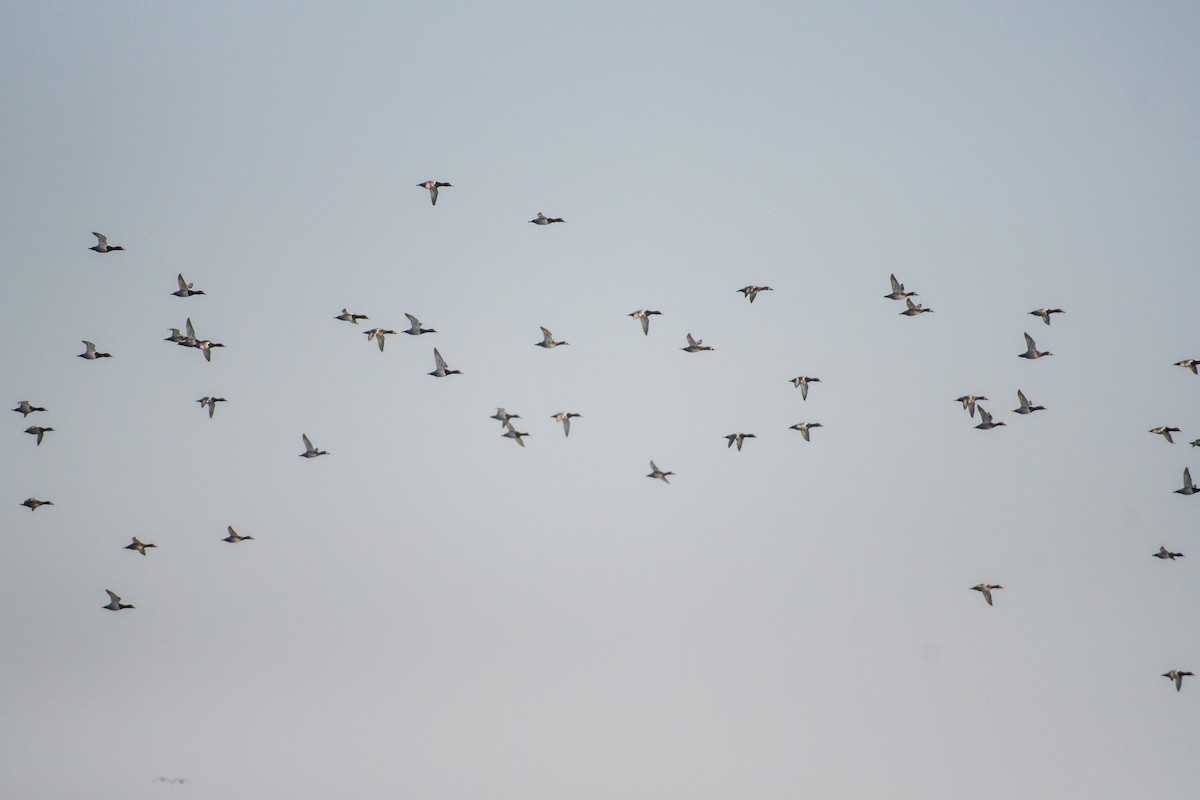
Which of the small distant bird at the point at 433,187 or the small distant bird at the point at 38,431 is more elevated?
the small distant bird at the point at 433,187

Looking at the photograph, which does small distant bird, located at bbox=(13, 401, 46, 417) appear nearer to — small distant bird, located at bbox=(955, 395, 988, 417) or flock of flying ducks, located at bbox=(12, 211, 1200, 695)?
flock of flying ducks, located at bbox=(12, 211, 1200, 695)

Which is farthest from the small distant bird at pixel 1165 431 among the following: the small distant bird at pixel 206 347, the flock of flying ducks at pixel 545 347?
the small distant bird at pixel 206 347

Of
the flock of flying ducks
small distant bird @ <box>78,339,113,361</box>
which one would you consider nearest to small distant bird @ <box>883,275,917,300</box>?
the flock of flying ducks

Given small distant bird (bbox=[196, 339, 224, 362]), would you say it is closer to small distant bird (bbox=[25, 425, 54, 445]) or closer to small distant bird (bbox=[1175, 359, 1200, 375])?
small distant bird (bbox=[25, 425, 54, 445])

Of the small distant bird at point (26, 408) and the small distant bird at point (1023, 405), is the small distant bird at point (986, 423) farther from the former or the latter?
the small distant bird at point (26, 408)

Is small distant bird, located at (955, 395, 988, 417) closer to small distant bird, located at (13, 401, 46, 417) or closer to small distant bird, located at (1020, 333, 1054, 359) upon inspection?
small distant bird, located at (1020, 333, 1054, 359)

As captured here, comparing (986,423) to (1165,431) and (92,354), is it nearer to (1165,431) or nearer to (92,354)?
(1165,431)

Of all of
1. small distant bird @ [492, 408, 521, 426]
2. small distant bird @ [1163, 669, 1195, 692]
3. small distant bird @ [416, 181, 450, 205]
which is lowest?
small distant bird @ [1163, 669, 1195, 692]

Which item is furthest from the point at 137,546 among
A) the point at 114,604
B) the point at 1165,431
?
the point at 1165,431

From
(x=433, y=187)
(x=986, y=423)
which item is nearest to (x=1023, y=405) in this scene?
(x=986, y=423)

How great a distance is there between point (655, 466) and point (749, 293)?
12890mm

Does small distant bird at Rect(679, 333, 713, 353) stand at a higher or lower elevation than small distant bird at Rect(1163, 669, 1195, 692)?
higher

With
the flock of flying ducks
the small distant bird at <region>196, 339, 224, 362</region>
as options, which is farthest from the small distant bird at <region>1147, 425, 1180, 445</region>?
the small distant bird at <region>196, 339, 224, 362</region>

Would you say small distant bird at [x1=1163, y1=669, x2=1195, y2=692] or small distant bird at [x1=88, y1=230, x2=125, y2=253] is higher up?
small distant bird at [x1=88, y1=230, x2=125, y2=253]
